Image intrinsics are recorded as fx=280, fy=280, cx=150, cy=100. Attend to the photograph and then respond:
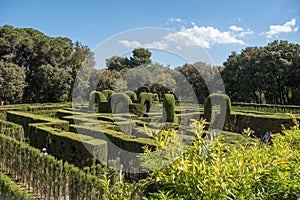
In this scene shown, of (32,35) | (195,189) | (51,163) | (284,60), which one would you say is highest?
(32,35)

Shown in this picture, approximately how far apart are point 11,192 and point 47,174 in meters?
0.98

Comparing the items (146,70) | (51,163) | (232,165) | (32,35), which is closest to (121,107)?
(146,70)

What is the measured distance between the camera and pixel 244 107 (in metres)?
22.6

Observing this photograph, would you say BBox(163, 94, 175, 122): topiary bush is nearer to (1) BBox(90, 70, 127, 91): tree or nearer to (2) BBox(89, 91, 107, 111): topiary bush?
(2) BBox(89, 91, 107, 111): topiary bush

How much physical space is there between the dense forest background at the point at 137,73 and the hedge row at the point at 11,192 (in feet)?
61.2

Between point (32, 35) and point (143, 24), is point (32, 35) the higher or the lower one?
Answer: the higher one

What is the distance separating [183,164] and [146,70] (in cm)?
2322

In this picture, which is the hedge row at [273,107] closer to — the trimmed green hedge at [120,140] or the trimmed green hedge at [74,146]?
the trimmed green hedge at [120,140]

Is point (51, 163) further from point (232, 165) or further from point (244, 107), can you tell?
point (244, 107)

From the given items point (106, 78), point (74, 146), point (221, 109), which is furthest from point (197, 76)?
point (74, 146)

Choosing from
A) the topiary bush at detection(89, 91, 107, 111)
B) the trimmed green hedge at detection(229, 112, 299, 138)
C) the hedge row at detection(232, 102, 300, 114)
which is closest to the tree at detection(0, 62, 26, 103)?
the topiary bush at detection(89, 91, 107, 111)

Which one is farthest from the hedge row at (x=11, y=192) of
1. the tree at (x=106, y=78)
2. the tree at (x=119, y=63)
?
the tree at (x=119, y=63)

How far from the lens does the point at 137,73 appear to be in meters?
24.9

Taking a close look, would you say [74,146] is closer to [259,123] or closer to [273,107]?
[259,123]
